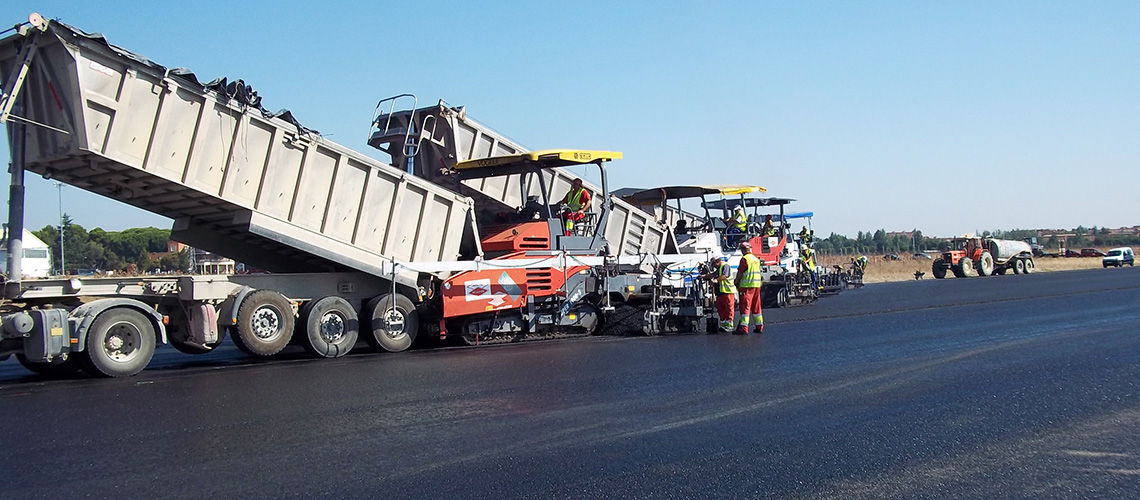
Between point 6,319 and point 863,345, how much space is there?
29.6ft

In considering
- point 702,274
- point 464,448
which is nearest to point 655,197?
point 702,274

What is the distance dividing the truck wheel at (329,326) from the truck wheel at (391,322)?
0.71 ft

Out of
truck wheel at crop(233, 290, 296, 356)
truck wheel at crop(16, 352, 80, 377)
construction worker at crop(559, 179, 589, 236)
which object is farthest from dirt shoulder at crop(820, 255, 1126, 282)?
truck wheel at crop(16, 352, 80, 377)

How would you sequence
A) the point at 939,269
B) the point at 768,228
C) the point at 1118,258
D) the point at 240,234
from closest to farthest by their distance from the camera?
1. the point at 240,234
2. the point at 768,228
3. the point at 939,269
4. the point at 1118,258

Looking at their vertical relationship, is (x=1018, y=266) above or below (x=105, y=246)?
above

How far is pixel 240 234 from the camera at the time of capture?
11688 millimetres

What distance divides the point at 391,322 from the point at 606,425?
231 inches

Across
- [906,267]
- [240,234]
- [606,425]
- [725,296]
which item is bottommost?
[606,425]

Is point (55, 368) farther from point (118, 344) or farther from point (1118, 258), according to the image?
point (1118, 258)

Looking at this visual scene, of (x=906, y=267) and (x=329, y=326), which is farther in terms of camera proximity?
(x=906, y=267)

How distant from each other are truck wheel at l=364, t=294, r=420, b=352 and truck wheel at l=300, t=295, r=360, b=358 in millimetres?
217

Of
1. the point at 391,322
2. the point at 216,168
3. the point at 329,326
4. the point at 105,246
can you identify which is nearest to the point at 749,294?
the point at 391,322

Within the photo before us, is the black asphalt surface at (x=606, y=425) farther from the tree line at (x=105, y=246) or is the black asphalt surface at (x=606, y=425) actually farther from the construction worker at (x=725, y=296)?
the tree line at (x=105, y=246)

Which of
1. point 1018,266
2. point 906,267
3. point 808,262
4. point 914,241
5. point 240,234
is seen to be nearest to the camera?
point 240,234
